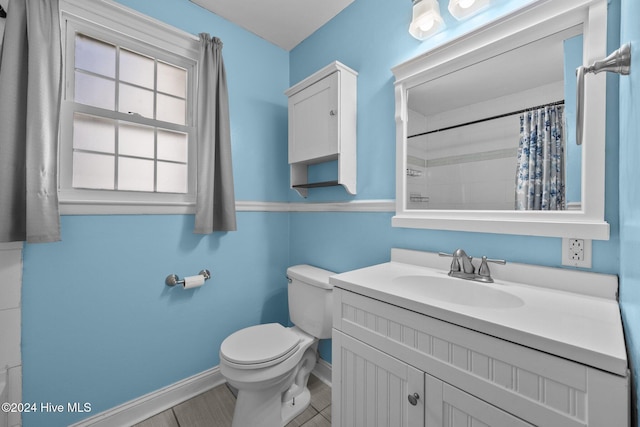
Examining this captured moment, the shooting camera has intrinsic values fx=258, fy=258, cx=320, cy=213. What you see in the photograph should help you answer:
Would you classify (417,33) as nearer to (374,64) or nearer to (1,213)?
(374,64)

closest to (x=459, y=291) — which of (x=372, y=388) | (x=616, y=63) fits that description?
(x=372, y=388)

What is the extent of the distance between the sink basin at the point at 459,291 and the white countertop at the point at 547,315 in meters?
0.02

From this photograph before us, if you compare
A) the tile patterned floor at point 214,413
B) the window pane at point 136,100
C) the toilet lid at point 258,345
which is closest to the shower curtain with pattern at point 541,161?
the toilet lid at point 258,345

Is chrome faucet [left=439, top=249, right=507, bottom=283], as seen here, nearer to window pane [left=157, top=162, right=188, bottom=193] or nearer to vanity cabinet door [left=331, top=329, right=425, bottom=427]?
vanity cabinet door [left=331, top=329, right=425, bottom=427]

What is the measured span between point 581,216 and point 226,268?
185 centimetres

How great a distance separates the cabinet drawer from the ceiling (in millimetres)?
1892

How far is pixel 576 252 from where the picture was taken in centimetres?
93

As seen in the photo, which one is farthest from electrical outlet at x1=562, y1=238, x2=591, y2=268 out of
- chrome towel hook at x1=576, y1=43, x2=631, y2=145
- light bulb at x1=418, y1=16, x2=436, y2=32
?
light bulb at x1=418, y1=16, x2=436, y2=32

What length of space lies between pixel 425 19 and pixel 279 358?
1.82 meters

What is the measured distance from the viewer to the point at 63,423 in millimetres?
1263

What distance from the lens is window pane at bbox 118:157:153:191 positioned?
1509 mm

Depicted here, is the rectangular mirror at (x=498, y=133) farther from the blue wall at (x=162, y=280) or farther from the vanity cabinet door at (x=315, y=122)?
the blue wall at (x=162, y=280)

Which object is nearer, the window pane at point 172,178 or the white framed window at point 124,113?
the white framed window at point 124,113

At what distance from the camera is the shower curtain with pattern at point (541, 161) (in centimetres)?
98
